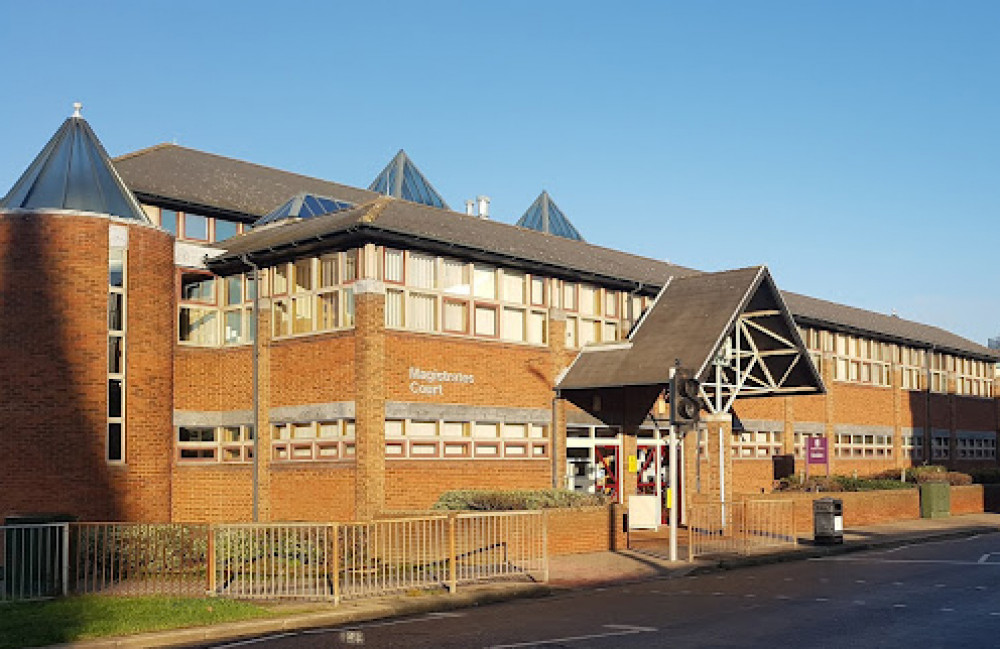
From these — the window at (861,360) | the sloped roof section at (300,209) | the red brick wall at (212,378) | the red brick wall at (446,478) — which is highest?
the sloped roof section at (300,209)

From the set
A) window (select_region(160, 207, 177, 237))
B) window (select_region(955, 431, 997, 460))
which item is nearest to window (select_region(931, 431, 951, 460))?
window (select_region(955, 431, 997, 460))

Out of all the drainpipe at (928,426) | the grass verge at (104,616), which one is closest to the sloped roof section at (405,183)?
the drainpipe at (928,426)

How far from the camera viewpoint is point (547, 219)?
49.2 metres

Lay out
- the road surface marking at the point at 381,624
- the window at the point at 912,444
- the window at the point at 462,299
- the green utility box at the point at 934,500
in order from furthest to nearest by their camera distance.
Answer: the window at the point at 912,444, the green utility box at the point at 934,500, the window at the point at 462,299, the road surface marking at the point at 381,624

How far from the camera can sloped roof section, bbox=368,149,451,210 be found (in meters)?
43.3

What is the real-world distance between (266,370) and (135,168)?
831 centimetres

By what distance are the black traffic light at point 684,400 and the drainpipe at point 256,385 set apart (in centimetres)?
1061

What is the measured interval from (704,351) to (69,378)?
14.6 m

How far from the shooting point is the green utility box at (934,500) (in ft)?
125

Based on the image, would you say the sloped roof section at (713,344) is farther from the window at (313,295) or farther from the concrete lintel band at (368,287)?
the window at (313,295)

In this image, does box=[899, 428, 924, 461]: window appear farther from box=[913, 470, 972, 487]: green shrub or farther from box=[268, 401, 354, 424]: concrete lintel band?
box=[268, 401, 354, 424]: concrete lintel band

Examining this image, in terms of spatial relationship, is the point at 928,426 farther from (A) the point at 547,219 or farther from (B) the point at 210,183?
(B) the point at 210,183

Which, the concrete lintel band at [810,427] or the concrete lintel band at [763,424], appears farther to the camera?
the concrete lintel band at [810,427]

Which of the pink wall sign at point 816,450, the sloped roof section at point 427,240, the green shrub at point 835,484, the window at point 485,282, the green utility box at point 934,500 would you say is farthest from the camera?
the green utility box at point 934,500
